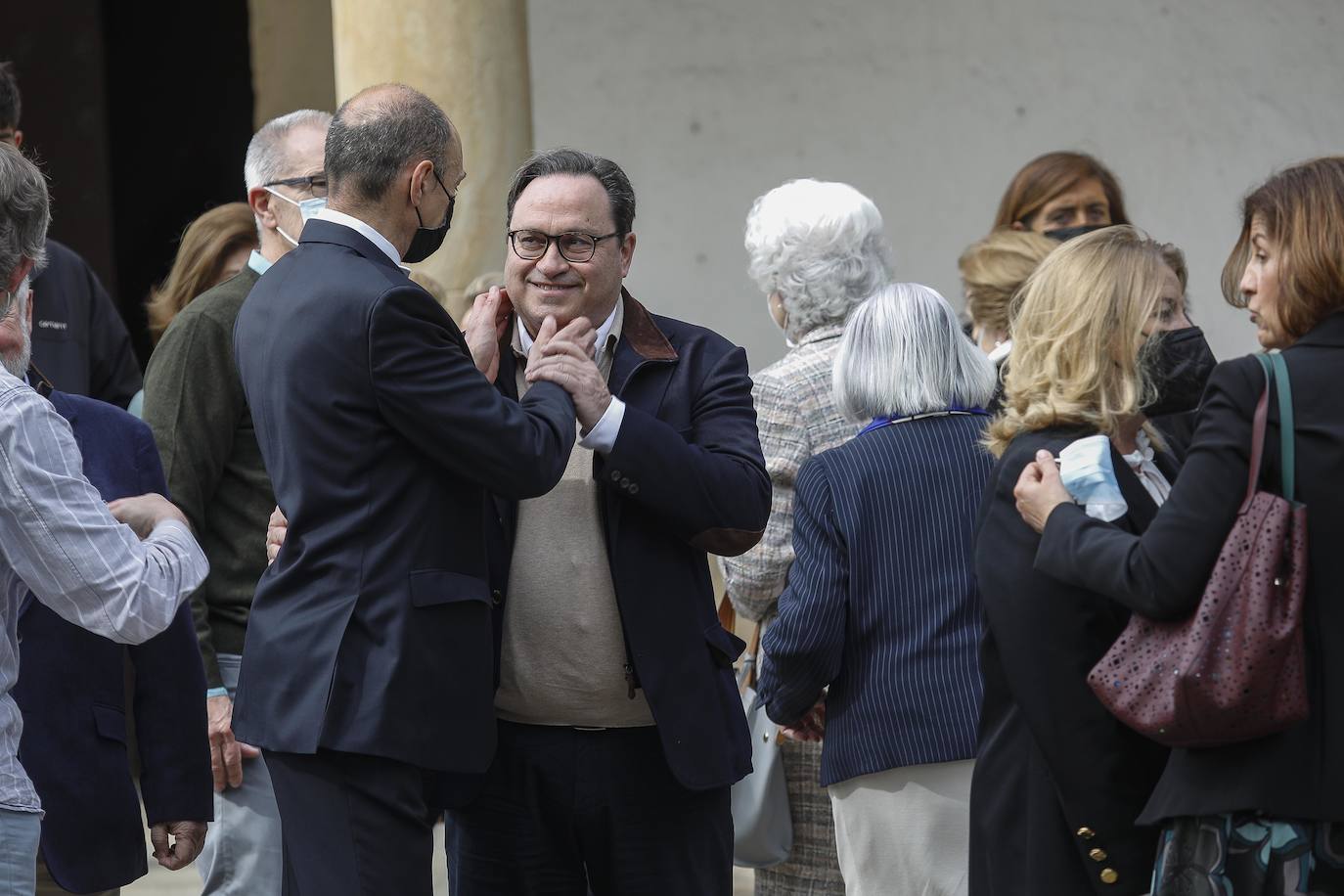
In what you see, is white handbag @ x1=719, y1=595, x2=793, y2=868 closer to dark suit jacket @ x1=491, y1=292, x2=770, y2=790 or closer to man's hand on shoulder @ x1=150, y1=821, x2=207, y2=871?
dark suit jacket @ x1=491, y1=292, x2=770, y2=790

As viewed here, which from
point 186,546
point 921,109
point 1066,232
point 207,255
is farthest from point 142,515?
point 921,109

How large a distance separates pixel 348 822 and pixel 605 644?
572 millimetres

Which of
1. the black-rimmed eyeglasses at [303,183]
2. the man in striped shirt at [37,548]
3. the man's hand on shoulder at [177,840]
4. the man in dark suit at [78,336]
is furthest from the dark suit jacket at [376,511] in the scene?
the man in dark suit at [78,336]

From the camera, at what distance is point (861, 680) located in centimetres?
380

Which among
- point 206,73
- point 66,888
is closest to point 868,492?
point 66,888

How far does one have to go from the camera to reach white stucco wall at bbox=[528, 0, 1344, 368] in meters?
7.16

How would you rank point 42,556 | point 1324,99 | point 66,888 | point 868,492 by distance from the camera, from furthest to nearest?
1. point 1324,99
2. point 868,492
3. point 66,888
4. point 42,556

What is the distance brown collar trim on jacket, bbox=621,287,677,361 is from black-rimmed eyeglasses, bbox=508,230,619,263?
0.11 m

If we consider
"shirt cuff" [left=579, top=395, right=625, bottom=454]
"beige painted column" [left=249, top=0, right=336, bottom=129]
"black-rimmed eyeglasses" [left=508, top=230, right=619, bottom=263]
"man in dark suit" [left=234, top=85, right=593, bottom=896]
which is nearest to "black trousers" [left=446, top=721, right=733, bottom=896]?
"man in dark suit" [left=234, top=85, right=593, bottom=896]

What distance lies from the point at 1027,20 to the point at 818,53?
0.85 m

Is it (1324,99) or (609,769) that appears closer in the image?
(609,769)

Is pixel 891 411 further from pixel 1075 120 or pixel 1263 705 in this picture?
pixel 1075 120

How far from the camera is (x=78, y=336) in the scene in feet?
15.7

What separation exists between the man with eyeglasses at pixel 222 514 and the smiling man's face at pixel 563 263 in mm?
836
